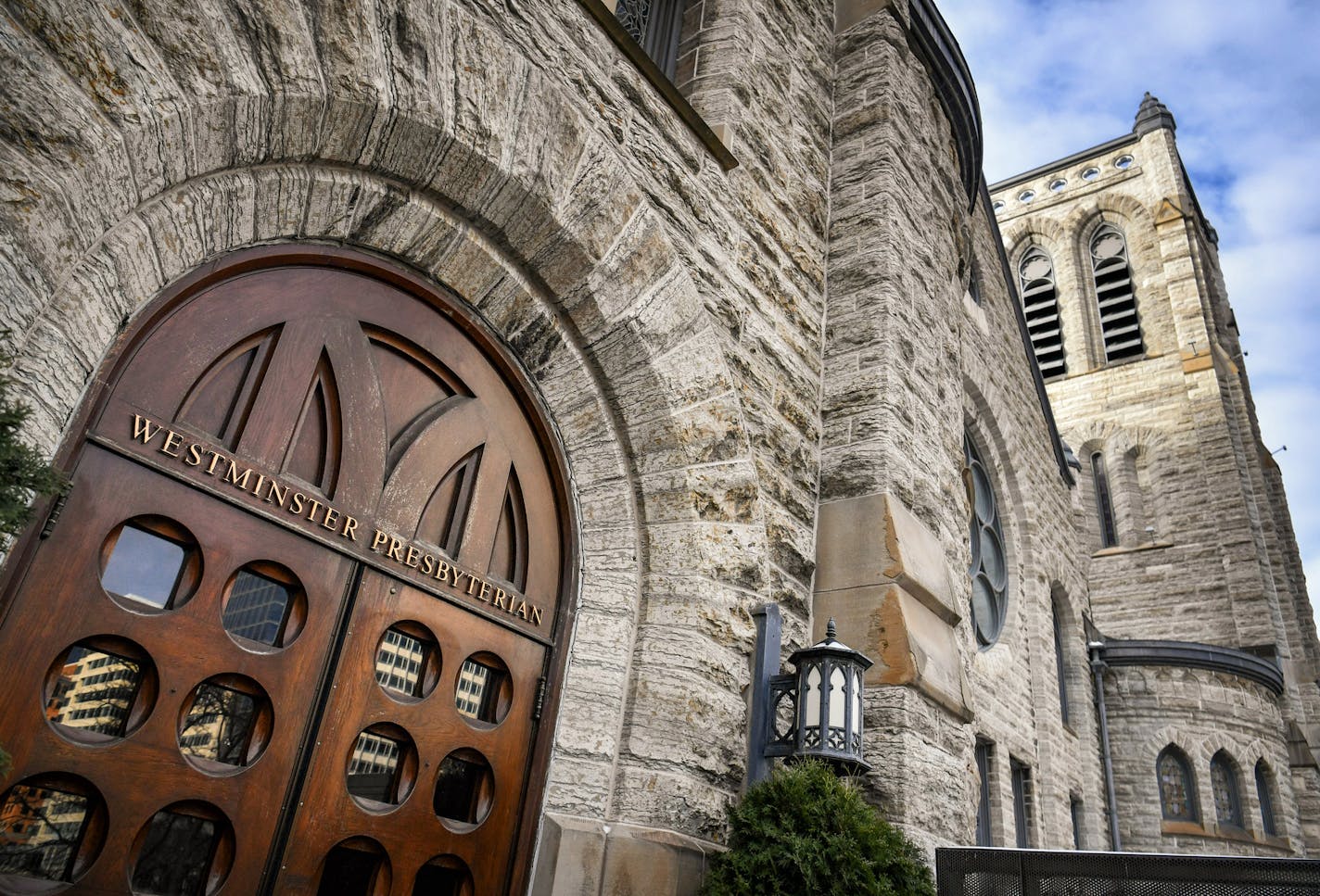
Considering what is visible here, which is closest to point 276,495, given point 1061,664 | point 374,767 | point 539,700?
point 374,767

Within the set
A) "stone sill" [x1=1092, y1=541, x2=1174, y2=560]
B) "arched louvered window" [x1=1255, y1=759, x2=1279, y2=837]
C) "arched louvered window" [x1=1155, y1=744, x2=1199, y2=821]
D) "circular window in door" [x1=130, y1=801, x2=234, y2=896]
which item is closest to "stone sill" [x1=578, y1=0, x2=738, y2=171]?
"circular window in door" [x1=130, y1=801, x2=234, y2=896]

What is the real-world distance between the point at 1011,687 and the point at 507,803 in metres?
6.97

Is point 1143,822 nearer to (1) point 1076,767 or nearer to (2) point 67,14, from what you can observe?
(1) point 1076,767

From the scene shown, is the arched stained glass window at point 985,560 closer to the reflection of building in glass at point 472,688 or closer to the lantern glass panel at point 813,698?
the lantern glass panel at point 813,698

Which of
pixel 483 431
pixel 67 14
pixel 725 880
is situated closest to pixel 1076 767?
pixel 725 880

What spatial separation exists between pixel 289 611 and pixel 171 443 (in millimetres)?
583

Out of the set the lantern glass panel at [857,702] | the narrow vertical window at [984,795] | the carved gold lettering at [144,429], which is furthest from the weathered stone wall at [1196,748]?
the carved gold lettering at [144,429]

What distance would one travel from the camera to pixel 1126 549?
826 inches

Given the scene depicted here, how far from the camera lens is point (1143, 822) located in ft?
40.8

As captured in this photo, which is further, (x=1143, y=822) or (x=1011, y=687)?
(x=1143, y=822)

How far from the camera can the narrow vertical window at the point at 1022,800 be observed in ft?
27.5

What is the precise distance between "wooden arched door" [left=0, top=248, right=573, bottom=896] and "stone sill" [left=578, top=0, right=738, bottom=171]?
147cm

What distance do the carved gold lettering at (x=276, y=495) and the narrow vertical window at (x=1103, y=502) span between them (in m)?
22.6

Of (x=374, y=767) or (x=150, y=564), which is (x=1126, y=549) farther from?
(x=150, y=564)
